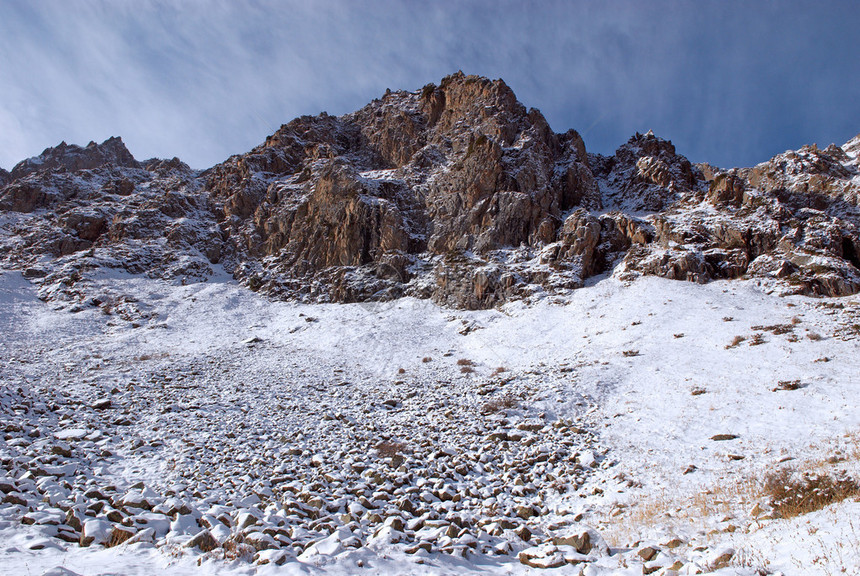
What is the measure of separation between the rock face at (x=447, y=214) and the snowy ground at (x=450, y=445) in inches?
454

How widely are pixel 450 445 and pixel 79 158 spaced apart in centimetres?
12444

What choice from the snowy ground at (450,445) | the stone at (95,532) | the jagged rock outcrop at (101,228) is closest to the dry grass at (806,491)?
the snowy ground at (450,445)

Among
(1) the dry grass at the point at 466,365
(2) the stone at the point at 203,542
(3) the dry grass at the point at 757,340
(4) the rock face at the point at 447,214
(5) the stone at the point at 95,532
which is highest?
(4) the rock face at the point at 447,214

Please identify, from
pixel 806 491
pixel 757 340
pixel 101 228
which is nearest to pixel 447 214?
pixel 757 340

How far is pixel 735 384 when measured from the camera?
16.2 metres

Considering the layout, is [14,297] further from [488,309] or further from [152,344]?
[488,309]

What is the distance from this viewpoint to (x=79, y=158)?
311ft

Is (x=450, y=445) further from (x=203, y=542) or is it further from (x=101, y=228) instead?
(x=101, y=228)

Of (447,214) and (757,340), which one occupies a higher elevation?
(447,214)

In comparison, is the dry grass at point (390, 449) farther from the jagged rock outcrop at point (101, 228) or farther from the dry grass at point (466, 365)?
the jagged rock outcrop at point (101, 228)

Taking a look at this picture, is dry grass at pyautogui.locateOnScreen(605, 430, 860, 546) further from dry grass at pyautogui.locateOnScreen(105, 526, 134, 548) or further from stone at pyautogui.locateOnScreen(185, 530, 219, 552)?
dry grass at pyautogui.locateOnScreen(105, 526, 134, 548)

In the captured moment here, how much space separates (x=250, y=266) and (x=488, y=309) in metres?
34.7

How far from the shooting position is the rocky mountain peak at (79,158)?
300 feet

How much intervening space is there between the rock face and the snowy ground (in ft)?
37.8
